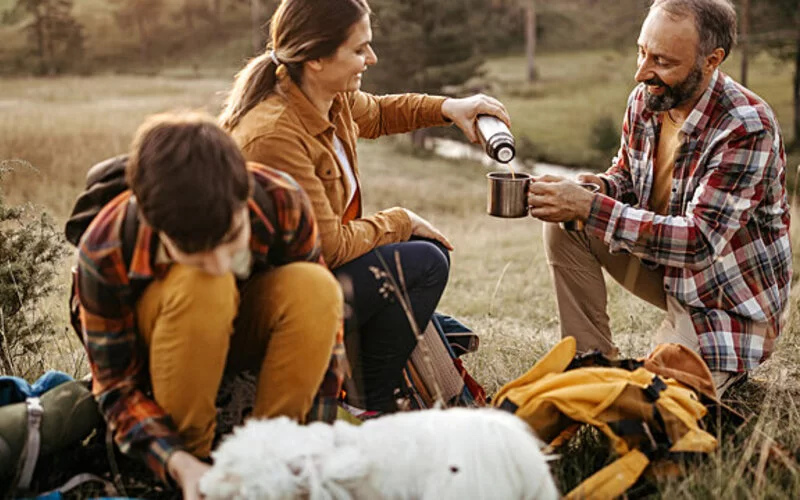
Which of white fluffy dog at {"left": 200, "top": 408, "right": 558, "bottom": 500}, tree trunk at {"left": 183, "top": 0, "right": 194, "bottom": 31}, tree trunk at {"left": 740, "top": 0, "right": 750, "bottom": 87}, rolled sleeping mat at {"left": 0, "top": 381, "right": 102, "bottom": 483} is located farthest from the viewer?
tree trunk at {"left": 183, "top": 0, "right": 194, "bottom": 31}

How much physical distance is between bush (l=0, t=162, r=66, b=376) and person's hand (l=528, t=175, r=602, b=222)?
215 cm

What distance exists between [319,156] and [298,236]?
2.36 ft

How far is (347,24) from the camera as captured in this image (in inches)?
129

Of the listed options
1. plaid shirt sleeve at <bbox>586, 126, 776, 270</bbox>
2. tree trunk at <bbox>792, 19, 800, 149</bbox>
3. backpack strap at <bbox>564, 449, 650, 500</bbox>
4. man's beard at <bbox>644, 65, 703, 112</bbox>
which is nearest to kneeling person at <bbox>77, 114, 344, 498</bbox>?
backpack strap at <bbox>564, 449, 650, 500</bbox>

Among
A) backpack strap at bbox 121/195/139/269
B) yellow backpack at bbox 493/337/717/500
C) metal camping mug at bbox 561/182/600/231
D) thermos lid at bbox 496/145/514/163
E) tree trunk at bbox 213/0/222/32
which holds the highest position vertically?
backpack strap at bbox 121/195/139/269

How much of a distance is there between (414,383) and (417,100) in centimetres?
140

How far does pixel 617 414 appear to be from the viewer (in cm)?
293

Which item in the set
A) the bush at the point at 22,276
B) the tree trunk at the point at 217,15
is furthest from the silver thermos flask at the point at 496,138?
the tree trunk at the point at 217,15

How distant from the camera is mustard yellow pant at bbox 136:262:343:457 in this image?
7.93 ft

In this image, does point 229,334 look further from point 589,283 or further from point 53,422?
point 589,283

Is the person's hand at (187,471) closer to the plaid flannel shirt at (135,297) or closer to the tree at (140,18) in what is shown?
the plaid flannel shirt at (135,297)

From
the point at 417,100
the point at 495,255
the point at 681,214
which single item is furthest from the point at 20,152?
the point at 681,214

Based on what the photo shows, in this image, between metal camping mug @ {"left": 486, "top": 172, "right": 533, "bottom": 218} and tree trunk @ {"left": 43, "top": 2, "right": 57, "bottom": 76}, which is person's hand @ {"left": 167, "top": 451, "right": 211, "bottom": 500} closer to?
metal camping mug @ {"left": 486, "top": 172, "right": 533, "bottom": 218}

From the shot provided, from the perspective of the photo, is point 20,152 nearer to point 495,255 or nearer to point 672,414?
point 495,255
